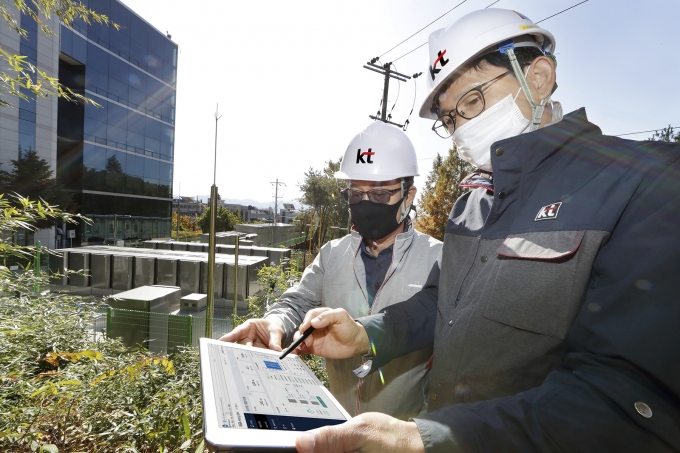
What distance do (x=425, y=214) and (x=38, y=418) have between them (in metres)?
19.9

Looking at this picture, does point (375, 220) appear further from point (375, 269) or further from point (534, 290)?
point (534, 290)

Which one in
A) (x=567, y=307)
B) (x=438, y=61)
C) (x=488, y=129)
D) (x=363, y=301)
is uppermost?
(x=438, y=61)

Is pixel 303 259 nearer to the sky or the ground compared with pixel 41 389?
nearer to the ground

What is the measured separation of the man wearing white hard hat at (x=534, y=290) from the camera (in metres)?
0.83

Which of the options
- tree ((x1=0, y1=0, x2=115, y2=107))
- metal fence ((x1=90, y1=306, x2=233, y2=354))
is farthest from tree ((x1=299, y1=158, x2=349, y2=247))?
tree ((x1=0, y1=0, x2=115, y2=107))

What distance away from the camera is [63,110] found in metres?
28.9

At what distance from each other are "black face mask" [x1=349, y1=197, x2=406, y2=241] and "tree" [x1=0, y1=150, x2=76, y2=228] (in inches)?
1083

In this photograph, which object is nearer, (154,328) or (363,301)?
(363,301)

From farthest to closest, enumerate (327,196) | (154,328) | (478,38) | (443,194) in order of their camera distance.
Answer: (327,196) < (443,194) < (154,328) < (478,38)

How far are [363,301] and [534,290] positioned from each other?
5.65 ft

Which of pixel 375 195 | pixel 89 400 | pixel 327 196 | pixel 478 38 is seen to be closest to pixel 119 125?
pixel 327 196

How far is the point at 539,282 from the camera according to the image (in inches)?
43.4

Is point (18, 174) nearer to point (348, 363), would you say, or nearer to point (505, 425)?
point (348, 363)

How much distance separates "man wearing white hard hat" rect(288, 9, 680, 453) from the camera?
0.83 meters
